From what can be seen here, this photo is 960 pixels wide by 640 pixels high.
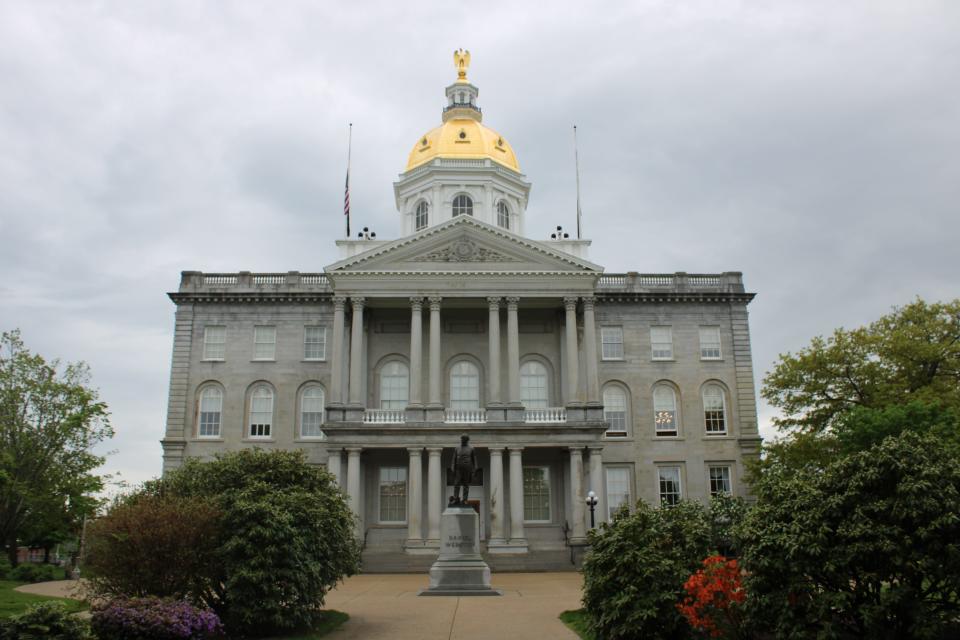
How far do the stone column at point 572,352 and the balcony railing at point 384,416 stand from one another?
27.8 ft

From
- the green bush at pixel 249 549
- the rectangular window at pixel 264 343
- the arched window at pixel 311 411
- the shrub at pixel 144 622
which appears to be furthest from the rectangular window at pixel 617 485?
the shrub at pixel 144 622

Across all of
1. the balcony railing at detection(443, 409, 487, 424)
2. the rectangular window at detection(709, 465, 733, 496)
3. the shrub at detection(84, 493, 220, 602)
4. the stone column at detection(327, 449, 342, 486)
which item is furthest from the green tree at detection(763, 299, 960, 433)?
Result: the shrub at detection(84, 493, 220, 602)

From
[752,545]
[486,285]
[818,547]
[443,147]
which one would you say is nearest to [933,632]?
[818,547]

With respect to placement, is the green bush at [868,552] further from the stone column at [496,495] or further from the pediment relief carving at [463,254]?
the pediment relief carving at [463,254]

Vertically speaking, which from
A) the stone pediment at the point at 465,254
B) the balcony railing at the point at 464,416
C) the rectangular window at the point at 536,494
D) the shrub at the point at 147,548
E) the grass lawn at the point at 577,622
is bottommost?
the grass lawn at the point at 577,622

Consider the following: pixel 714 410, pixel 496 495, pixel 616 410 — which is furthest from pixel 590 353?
pixel 714 410

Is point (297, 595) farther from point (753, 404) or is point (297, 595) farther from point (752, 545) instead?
point (753, 404)

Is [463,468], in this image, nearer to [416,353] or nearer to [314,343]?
[416,353]

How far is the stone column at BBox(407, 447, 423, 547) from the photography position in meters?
40.0

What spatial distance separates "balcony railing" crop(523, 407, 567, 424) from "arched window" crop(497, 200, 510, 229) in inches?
637

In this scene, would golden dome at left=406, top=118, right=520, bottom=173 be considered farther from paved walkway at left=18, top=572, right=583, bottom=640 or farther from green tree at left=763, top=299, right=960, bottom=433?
paved walkway at left=18, top=572, right=583, bottom=640

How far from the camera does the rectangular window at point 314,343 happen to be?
4803 cm

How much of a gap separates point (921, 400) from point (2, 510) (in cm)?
4001

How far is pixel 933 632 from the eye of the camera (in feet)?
41.9
